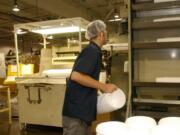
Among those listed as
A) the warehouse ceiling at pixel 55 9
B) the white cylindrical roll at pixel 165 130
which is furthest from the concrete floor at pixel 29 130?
the white cylindrical roll at pixel 165 130

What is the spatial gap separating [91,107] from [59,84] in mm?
2010

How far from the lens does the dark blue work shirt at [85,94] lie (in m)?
1.83

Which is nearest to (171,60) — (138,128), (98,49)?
(98,49)

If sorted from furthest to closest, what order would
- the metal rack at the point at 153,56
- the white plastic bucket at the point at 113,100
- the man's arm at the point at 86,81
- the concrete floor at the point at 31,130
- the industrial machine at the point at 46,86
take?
1. the concrete floor at the point at 31,130
2. the industrial machine at the point at 46,86
3. the metal rack at the point at 153,56
4. the man's arm at the point at 86,81
5. the white plastic bucket at the point at 113,100

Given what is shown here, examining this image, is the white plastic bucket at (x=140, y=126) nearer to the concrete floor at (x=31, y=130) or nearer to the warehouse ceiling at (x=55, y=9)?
the concrete floor at (x=31, y=130)

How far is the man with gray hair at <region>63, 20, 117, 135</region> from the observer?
180 cm

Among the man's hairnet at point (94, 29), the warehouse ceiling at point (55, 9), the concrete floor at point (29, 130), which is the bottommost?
the concrete floor at point (29, 130)

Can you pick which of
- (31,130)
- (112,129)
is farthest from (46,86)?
(112,129)

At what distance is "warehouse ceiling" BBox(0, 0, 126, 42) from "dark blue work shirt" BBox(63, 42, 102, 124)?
450 cm

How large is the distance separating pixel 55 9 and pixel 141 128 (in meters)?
5.73

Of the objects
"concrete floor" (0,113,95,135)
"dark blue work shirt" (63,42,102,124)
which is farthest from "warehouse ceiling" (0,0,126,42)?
"dark blue work shirt" (63,42,102,124)

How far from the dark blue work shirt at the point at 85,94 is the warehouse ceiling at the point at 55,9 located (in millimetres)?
4503

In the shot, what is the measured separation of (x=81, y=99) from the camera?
1860 mm

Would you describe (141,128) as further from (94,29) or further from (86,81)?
(94,29)
